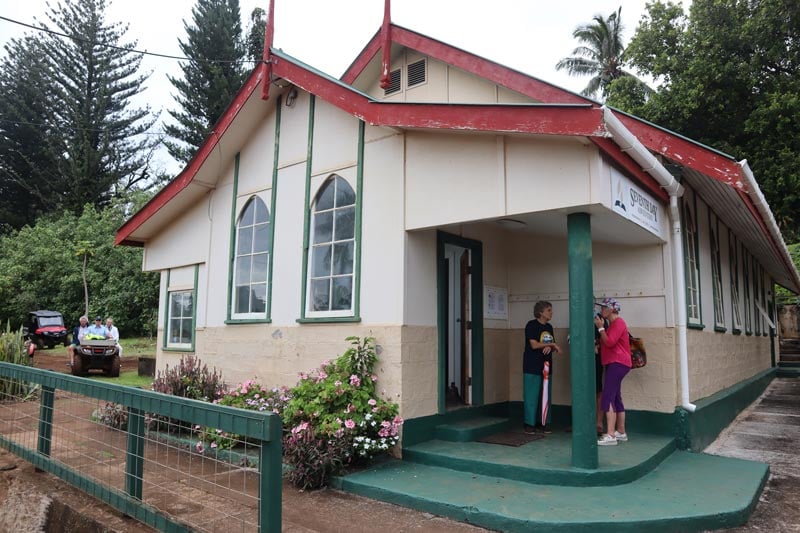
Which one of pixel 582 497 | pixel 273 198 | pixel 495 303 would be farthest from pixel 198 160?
pixel 582 497

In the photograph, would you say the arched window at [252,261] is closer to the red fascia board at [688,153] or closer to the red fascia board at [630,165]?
the red fascia board at [630,165]

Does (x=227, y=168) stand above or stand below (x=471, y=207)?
above

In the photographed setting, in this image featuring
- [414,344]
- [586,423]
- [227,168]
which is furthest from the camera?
[227,168]

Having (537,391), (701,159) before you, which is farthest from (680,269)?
(537,391)

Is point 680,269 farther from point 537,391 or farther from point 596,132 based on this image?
point 596,132

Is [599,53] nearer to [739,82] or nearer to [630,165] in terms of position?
[739,82]

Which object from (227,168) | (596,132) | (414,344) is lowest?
(414,344)

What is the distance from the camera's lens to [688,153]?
20.5ft

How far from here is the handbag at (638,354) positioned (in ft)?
21.8

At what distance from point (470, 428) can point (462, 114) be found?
3525 millimetres

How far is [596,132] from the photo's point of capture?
4852 mm

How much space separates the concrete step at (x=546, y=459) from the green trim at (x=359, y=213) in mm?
1852

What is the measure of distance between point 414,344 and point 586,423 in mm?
2095

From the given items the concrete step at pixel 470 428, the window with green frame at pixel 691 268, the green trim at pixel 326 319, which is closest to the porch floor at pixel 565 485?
the concrete step at pixel 470 428
